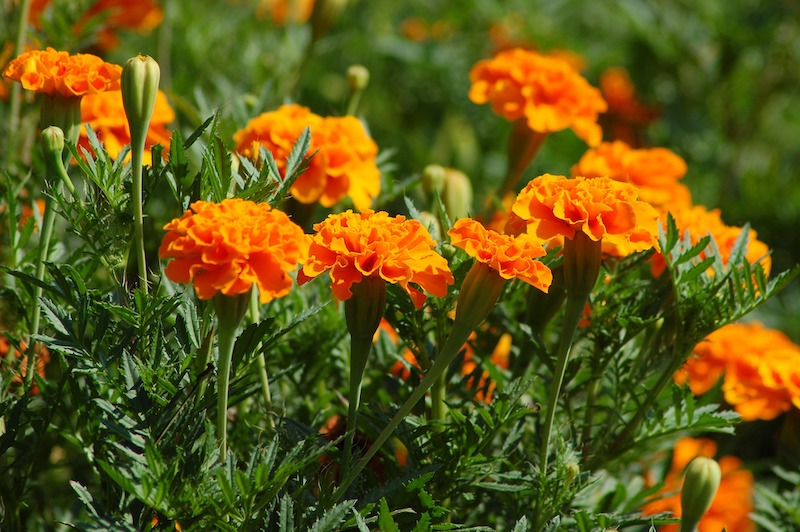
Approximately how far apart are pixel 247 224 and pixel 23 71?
289 millimetres

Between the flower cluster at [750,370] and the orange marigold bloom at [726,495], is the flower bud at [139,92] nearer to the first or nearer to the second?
the flower cluster at [750,370]

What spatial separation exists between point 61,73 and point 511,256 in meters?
0.40

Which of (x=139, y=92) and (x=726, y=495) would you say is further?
(x=726, y=495)

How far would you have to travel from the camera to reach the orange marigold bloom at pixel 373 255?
27.3 inches

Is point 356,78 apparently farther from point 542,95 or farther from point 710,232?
point 710,232

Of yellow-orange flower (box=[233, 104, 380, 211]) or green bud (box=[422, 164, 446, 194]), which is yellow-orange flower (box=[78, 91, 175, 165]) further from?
green bud (box=[422, 164, 446, 194])

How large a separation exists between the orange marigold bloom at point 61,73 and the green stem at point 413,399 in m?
0.35

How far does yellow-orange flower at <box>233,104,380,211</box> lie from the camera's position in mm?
988

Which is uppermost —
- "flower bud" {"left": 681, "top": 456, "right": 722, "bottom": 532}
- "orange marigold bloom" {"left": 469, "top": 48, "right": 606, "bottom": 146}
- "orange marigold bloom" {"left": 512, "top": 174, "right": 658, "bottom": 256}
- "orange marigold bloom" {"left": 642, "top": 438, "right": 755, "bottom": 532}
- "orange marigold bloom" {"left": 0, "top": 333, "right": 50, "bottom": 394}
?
"orange marigold bloom" {"left": 512, "top": 174, "right": 658, "bottom": 256}

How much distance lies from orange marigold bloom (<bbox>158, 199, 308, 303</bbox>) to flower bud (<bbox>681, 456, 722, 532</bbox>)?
338 mm

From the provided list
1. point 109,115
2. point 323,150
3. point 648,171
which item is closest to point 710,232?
point 648,171

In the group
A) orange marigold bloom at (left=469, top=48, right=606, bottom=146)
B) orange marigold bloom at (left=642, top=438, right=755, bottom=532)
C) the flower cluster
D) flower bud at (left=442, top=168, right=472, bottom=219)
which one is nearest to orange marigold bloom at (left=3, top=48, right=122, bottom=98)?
flower bud at (left=442, top=168, right=472, bottom=219)

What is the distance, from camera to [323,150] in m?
0.98

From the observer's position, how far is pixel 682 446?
1.29 metres
